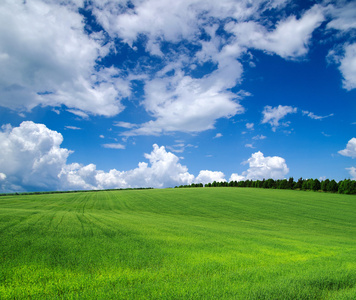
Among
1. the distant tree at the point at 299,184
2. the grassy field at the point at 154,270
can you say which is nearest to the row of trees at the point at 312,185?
the distant tree at the point at 299,184

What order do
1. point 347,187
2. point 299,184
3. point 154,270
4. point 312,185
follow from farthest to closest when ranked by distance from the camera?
point 299,184
point 312,185
point 347,187
point 154,270

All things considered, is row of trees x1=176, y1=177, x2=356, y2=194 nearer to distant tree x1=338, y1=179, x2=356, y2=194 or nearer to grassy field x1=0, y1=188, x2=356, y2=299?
distant tree x1=338, y1=179, x2=356, y2=194

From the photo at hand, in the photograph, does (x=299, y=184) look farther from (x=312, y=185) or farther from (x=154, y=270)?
(x=154, y=270)

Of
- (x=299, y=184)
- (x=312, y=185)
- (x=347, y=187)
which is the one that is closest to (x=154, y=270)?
(x=347, y=187)

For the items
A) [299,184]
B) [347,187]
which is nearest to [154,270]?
[347,187]

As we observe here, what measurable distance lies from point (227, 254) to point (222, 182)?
159 meters

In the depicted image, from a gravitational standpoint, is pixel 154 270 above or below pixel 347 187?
below

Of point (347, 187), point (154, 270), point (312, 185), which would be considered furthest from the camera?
point (312, 185)

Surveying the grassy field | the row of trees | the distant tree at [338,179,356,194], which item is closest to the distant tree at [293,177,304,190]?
the row of trees

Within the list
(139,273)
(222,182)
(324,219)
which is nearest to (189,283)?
(139,273)

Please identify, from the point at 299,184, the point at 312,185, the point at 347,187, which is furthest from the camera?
the point at 299,184

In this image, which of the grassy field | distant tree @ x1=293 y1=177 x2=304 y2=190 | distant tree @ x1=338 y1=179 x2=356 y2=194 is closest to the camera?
the grassy field

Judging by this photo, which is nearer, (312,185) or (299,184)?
(312,185)

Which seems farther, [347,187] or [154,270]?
[347,187]
